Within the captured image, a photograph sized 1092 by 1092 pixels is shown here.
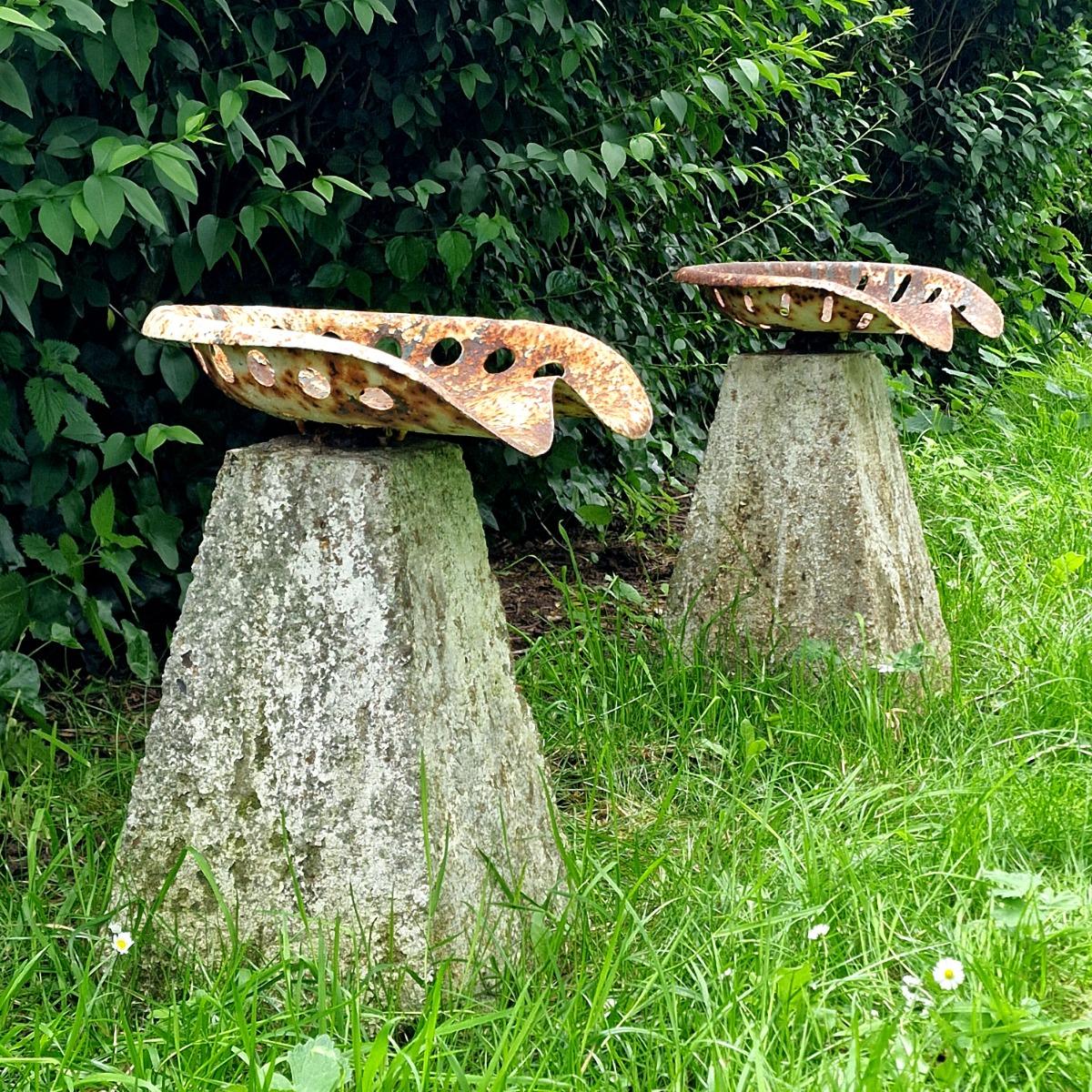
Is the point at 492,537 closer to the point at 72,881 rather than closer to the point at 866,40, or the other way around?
the point at 72,881

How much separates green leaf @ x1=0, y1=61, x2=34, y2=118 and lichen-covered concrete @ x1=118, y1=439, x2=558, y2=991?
0.83 metres

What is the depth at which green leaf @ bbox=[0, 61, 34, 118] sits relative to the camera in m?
2.19

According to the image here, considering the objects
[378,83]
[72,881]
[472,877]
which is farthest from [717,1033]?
[378,83]

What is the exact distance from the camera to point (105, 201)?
2.12m

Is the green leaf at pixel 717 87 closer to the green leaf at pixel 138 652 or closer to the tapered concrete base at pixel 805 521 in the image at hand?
the tapered concrete base at pixel 805 521

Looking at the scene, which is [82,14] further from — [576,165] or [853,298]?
[853,298]

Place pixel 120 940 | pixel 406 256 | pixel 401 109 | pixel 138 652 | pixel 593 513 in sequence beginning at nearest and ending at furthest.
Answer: pixel 120 940
pixel 138 652
pixel 401 109
pixel 406 256
pixel 593 513

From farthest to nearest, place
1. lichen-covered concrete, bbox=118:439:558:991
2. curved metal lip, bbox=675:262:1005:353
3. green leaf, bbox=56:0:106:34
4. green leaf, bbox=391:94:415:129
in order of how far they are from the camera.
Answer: green leaf, bbox=391:94:415:129 → curved metal lip, bbox=675:262:1005:353 → green leaf, bbox=56:0:106:34 → lichen-covered concrete, bbox=118:439:558:991

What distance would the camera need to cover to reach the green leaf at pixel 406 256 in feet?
10.1

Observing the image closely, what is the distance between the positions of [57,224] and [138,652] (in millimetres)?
1028

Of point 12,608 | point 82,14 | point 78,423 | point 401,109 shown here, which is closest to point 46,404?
point 78,423

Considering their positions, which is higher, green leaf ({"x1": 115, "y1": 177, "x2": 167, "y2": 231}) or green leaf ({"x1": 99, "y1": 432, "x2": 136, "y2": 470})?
green leaf ({"x1": 115, "y1": 177, "x2": 167, "y2": 231})

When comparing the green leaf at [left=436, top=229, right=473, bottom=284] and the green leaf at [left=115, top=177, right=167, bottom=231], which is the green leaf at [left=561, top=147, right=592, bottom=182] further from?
the green leaf at [left=115, top=177, right=167, bottom=231]

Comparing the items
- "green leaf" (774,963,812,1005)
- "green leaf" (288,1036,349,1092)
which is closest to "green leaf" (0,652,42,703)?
"green leaf" (288,1036,349,1092)
